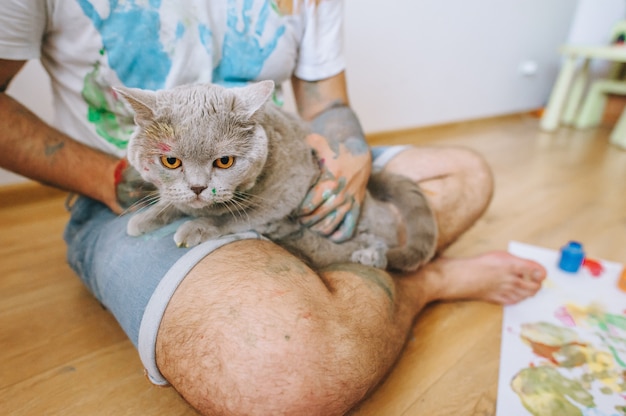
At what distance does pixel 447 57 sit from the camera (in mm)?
2715

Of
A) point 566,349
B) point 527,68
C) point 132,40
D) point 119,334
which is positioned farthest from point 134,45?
point 527,68

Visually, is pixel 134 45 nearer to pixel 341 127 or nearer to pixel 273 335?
pixel 341 127

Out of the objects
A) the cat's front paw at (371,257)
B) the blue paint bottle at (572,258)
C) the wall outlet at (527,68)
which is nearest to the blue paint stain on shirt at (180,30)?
the cat's front paw at (371,257)

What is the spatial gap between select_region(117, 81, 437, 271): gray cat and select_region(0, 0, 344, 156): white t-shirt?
0.67ft

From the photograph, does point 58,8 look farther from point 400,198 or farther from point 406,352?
point 406,352

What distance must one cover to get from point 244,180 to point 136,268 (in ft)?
0.89

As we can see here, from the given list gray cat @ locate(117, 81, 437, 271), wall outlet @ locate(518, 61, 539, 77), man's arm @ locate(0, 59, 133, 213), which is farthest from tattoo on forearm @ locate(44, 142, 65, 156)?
wall outlet @ locate(518, 61, 539, 77)

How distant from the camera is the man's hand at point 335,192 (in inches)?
35.9

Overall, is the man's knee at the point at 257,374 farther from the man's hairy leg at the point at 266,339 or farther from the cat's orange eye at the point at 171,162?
the cat's orange eye at the point at 171,162

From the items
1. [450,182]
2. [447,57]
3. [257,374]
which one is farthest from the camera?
[447,57]

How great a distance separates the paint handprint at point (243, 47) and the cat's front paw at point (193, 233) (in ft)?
1.36

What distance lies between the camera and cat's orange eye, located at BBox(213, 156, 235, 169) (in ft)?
2.32

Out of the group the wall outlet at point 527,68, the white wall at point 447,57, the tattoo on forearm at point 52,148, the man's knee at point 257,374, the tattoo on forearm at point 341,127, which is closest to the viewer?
the man's knee at point 257,374

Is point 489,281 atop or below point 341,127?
below
